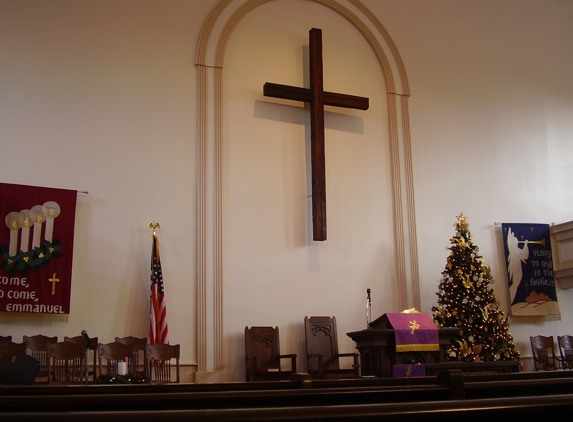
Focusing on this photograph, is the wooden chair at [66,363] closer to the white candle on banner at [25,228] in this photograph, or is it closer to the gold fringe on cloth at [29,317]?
the gold fringe on cloth at [29,317]

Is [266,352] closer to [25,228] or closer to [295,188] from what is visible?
[295,188]

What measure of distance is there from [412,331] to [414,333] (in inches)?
1.3

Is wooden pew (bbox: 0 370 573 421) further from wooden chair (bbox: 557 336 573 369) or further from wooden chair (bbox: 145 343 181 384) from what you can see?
wooden chair (bbox: 557 336 573 369)

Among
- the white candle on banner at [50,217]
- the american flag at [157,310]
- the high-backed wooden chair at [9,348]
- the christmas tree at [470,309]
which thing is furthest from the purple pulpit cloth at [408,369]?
the white candle on banner at [50,217]

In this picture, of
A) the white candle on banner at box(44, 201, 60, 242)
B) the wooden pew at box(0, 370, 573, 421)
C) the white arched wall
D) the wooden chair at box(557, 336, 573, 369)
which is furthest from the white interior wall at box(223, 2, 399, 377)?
the wooden pew at box(0, 370, 573, 421)

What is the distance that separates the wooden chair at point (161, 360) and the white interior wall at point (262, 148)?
20.1 inches

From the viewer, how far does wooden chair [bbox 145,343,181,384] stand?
6895 mm

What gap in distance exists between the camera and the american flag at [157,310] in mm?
7352

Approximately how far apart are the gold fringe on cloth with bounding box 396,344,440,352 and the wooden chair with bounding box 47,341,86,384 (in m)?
3.26

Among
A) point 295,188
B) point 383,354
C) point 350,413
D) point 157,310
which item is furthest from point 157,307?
point 350,413

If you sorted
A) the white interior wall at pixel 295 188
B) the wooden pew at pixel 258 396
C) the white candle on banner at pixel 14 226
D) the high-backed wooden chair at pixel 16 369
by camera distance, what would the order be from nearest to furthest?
the wooden pew at pixel 258 396 < the high-backed wooden chair at pixel 16 369 < the white candle on banner at pixel 14 226 < the white interior wall at pixel 295 188

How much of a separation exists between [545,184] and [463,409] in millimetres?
9586

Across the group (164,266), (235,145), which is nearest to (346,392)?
(164,266)

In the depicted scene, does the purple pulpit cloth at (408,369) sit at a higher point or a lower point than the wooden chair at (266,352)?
lower
